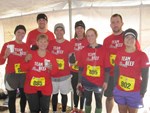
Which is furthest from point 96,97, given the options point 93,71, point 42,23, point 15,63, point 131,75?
point 42,23

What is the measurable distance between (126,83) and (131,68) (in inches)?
7.1

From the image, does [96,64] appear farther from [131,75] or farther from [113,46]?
[131,75]

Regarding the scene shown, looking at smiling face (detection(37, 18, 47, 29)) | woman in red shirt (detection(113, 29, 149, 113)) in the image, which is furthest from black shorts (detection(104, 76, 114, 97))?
smiling face (detection(37, 18, 47, 29))

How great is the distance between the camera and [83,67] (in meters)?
3.65

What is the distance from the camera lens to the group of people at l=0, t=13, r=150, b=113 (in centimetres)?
311

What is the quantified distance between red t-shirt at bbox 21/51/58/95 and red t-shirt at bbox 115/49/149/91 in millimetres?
821

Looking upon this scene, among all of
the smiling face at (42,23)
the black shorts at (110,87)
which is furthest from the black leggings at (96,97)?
the smiling face at (42,23)

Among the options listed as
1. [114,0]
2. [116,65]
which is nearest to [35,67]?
[116,65]

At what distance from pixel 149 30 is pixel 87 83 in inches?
48.7

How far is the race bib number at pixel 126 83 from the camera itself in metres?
3.11

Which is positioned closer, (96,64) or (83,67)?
(96,64)

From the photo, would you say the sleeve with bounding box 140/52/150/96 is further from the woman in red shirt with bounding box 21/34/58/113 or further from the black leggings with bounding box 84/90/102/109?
the woman in red shirt with bounding box 21/34/58/113

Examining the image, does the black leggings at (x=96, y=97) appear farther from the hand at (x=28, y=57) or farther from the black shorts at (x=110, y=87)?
the hand at (x=28, y=57)

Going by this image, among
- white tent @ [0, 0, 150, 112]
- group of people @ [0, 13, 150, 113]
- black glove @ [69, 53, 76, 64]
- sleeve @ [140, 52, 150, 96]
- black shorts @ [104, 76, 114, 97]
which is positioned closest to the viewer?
sleeve @ [140, 52, 150, 96]
